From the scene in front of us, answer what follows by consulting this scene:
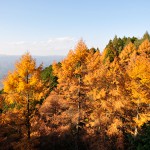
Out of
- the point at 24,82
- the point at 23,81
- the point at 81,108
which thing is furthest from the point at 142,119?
the point at 23,81

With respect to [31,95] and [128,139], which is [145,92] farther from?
[31,95]

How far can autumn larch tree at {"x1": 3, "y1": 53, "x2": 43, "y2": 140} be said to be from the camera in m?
19.7

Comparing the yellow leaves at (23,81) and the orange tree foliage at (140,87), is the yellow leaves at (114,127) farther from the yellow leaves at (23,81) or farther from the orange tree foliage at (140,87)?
the yellow leaves at (23,81)

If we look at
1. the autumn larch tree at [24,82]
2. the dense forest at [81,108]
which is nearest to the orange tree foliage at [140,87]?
the dense forest at [81,108]

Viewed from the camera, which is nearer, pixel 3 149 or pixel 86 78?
pixel 3 149

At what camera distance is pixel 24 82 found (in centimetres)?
1970

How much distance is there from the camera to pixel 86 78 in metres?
26.1

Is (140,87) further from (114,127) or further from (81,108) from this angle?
(81,108)

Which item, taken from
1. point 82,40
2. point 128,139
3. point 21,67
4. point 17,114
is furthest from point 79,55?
point 128,139

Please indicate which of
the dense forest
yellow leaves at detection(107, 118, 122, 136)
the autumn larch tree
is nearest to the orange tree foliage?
the dense forest

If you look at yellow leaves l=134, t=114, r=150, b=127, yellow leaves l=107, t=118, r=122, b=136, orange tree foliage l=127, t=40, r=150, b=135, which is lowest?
yellow leaves l=107, t=118, r=122, b=136

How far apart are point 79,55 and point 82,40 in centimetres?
190

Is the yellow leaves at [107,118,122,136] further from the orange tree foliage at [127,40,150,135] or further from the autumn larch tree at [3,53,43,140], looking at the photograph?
the autumn larch tree at [3,53,43,140]

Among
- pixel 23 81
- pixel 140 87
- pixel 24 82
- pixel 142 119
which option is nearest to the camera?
pixel 24 82
